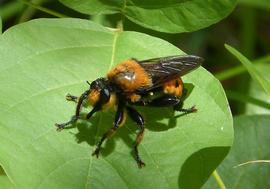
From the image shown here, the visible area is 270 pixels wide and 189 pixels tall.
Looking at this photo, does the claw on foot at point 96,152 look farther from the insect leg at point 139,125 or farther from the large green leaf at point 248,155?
the large green leaf at point 248,155

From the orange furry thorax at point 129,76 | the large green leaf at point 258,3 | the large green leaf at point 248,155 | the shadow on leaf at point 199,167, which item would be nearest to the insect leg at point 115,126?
the orange furry thorax at point 129,76

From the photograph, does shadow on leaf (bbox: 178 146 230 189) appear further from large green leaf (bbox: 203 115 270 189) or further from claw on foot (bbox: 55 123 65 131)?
large green leaf (bbox: 203 115 270 189)

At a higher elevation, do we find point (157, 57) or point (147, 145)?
point (157, 57)

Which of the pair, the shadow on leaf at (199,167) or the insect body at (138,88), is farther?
the insect body at (138,88)

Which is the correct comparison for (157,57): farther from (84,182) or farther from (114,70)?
(84,182)

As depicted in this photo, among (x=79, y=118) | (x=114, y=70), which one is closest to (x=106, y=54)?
(x=114, y=70)
